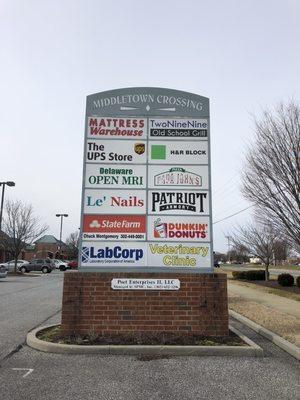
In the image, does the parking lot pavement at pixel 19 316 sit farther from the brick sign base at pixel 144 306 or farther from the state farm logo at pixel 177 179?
the state farm logo at pixel 177 179

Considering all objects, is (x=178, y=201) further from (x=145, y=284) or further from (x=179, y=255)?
(x=145, y=284)

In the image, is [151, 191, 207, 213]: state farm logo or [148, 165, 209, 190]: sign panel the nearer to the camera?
[151, 191, 207, 213]: state farm logo

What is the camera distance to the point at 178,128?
9.95 m

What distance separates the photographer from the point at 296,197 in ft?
50.3

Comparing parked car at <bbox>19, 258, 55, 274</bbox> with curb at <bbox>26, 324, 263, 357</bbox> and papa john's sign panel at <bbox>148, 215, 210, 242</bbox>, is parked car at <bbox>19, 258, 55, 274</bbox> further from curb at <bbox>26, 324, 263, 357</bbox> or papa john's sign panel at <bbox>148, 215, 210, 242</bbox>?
curb at <bbox>26, 324, 263, 357</bbox>

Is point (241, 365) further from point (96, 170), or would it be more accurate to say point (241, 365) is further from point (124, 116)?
point (124, 116)

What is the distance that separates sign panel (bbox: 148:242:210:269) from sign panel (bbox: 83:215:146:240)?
0.39 meters

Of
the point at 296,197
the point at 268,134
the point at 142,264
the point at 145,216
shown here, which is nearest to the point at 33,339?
the point at 142,264

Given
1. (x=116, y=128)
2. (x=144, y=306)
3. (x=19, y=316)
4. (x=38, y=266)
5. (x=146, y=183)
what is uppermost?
(x=116, y=128)

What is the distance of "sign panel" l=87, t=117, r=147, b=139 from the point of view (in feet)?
32.3

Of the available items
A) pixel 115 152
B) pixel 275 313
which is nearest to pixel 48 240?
pixel 275 313

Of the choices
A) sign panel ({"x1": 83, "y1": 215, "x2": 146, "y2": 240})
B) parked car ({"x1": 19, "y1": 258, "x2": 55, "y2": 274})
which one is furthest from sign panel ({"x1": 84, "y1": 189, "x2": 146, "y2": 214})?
parked car ({"x1": 19, "y1": 258, "x2": 55, "y2": 274})

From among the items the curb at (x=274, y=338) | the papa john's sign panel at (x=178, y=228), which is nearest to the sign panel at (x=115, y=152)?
the papa john's sign panel at (x=178, y=228)

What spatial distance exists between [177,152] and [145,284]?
2.81 metres
